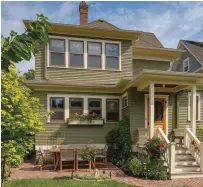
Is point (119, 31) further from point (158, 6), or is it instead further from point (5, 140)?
point (5, 140)

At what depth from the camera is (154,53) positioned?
1420 cm

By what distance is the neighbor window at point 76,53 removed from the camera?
1212 cm

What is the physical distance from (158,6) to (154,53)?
7.41 metres

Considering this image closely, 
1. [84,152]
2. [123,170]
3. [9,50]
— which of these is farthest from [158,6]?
[123,170]

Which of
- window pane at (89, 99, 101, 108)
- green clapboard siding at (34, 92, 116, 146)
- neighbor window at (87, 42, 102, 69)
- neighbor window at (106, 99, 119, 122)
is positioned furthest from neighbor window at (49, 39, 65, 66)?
neighbor window at (106, 99, 119, 122)

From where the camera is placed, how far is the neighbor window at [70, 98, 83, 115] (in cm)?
1166

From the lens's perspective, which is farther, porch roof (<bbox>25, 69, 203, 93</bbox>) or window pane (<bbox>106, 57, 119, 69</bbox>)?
window pane (<bbox>106, 57, 119, 69</bbox>)

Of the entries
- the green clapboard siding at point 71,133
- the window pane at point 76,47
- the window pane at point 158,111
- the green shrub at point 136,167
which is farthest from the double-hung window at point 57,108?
the window pane at point 158,111

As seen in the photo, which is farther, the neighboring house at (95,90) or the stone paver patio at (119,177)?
the neighboring house at (95,90)

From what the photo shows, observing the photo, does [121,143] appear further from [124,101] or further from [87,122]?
[124,101]

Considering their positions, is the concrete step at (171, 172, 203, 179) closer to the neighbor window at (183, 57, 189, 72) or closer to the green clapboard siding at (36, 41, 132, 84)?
the green clapboard siding at (36, 41, 132, 84)

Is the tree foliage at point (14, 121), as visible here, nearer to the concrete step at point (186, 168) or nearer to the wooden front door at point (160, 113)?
the concrete step at point (186, 168)

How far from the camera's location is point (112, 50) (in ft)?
41.4

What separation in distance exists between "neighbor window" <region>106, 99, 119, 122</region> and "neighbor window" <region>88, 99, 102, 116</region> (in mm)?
451
